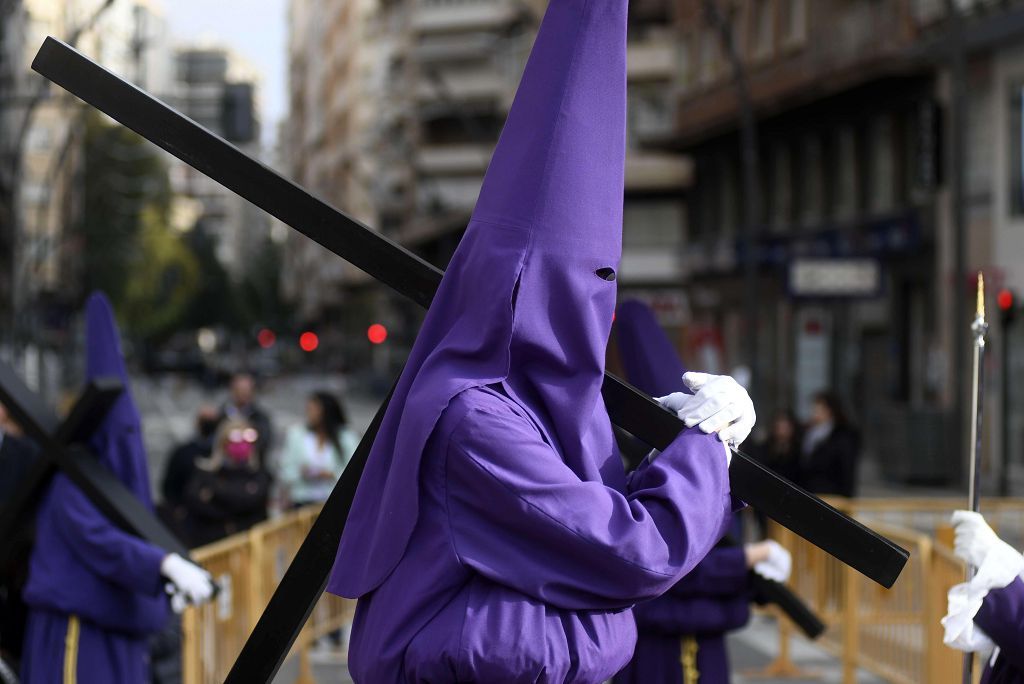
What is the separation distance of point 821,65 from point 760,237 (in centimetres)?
661

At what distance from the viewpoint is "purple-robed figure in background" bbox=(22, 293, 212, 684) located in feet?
18.0

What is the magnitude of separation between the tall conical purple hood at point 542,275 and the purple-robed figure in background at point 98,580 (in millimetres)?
2586

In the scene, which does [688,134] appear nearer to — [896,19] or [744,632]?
[896,19]

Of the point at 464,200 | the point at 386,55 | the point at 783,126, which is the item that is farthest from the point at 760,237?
the point at 386,55

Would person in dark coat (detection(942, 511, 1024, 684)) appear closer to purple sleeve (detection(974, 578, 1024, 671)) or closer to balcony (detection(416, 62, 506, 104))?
purple sleeve (detection(974, 578, 1024, 671))

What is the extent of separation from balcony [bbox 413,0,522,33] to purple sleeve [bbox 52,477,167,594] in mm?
65619

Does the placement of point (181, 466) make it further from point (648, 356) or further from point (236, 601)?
point (648, 356)

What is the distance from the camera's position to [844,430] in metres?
13.1

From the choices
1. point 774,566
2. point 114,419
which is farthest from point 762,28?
point 114,419

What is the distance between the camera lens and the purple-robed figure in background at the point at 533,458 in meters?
2.88

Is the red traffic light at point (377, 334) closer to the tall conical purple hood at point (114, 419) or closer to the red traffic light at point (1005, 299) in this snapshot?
the red traffic light at point (1005, 299)

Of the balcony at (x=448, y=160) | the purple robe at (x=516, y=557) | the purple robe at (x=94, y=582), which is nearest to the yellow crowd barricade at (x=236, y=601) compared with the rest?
the purple robe at (x=94, y=582)

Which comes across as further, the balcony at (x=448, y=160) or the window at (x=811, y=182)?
the balcony at (x=448, y=160)

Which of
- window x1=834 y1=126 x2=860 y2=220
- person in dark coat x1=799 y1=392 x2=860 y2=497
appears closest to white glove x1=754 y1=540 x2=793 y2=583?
person in dark coat x1=799 y1=392 x2=860 y2=497
